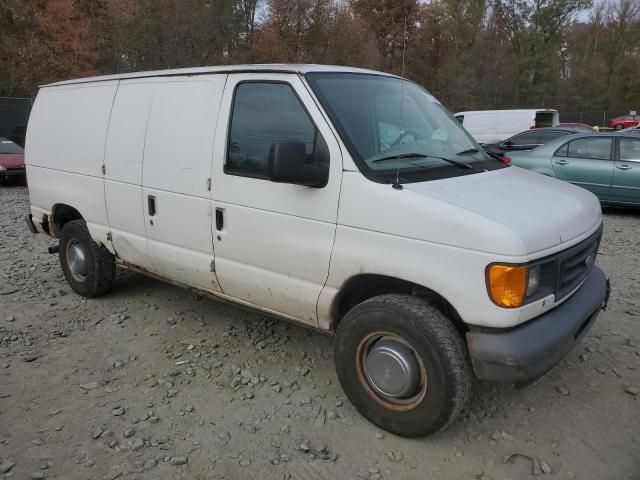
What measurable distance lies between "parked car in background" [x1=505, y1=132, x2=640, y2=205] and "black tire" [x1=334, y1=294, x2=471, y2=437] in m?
7.57

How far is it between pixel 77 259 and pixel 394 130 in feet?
11.1

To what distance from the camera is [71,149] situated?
16.0 ft

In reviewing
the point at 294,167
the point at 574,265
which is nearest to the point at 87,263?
the point at 294,167

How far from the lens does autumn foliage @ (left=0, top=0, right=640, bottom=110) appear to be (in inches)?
912

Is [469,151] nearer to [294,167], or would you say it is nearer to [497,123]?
[294,167]

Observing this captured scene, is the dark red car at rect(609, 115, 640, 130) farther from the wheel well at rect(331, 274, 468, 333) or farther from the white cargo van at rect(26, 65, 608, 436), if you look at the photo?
the wheel well at rect(331, 274, 468, 333)

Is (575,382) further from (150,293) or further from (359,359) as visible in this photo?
(150,293)

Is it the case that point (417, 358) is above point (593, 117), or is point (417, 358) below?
below

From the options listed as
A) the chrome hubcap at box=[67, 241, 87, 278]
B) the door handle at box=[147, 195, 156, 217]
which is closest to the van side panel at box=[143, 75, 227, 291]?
the door handle at box=[147, 195, 156, 217]

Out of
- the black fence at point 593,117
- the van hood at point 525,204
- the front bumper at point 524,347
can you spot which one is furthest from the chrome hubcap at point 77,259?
the black fence at point 593,117

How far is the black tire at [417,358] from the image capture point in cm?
284

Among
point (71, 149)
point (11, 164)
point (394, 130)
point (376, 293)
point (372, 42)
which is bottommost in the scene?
point (11, 164)

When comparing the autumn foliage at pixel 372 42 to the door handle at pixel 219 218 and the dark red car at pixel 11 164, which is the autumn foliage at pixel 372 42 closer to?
the dark red car at pixel 11 164

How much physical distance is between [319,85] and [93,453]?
250 centimetres
